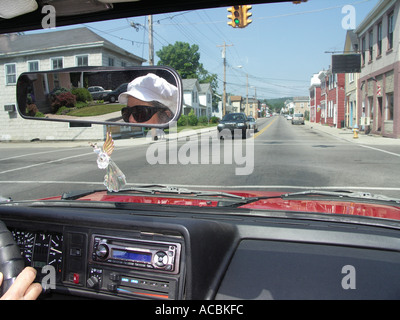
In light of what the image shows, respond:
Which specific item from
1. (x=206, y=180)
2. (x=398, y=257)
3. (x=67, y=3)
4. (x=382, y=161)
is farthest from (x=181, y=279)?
(x=382, y=161)

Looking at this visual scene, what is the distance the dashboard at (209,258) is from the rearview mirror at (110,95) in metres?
0.57

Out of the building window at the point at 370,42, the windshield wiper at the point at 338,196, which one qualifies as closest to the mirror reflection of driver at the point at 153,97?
the windshield wiper at the point at 338,196

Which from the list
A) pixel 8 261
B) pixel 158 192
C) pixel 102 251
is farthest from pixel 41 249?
pixel 158 192

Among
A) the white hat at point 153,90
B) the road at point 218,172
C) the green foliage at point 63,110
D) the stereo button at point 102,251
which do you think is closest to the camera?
the white hat at point 153,90

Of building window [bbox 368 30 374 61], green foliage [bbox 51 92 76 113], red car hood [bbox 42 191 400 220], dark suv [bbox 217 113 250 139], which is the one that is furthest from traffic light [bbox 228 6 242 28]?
building window [bbox 368 30 374 61]

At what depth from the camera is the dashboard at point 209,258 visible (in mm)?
1781

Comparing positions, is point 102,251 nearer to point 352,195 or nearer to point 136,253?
point 136,253

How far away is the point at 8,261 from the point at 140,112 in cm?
106

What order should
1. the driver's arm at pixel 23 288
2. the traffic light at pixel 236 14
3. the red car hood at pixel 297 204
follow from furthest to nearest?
the traffic light at pixel 236 14 < the red car hood at pixel 297 204 < the driver's arm at pixel 23 288

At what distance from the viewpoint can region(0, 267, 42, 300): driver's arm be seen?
1.67 metres

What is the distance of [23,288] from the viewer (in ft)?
5.66

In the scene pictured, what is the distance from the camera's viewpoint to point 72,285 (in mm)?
2104

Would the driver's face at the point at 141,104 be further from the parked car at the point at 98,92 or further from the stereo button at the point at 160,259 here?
the stereo button at the point at 160,259

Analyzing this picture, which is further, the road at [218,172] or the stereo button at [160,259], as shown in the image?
the road at [218,172]
